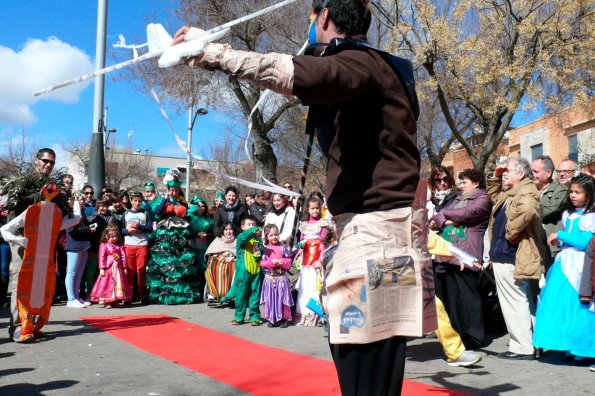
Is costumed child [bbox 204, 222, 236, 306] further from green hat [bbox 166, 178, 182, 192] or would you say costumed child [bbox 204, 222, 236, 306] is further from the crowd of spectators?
green hat [bbox 166, 178, 182, 192]

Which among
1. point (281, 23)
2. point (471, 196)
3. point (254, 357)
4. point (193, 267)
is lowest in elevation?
point (254, 357)

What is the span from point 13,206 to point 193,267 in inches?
149

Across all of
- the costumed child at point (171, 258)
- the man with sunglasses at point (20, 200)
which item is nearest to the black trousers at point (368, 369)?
the man with sunglasses at point (20, 200)

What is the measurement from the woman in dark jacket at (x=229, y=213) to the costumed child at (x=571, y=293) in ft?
16.9

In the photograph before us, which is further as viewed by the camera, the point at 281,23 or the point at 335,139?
the point at 281,23

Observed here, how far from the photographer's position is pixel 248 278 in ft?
25.8

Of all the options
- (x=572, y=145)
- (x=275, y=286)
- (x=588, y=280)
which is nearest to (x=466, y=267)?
(x=588, y=280)

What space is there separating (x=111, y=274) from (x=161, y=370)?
437 cm

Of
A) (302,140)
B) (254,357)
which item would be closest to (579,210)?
(254,357)

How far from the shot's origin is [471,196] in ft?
19.6

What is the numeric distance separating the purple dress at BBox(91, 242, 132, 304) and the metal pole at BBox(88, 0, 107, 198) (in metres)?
1.87

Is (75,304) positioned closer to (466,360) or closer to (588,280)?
(466,360)

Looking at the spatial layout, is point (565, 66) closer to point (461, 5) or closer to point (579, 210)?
point (461, 5)

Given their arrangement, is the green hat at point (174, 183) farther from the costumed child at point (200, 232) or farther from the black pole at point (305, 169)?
the black pole at point (305, 169)
